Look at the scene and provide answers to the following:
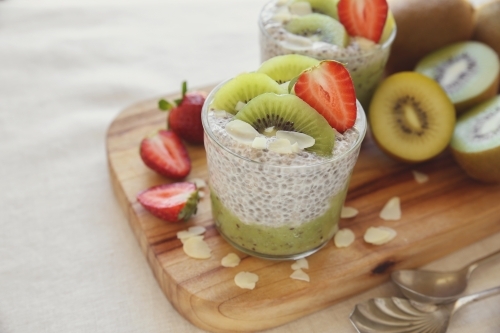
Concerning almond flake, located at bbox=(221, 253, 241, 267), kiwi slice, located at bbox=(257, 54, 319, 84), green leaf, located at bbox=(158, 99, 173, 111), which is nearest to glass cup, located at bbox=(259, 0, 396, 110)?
kiwi slice, located at bbox=(257, 54, 319, 84)

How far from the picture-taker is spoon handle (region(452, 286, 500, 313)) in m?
1.19

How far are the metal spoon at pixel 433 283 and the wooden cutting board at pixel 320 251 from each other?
4cm

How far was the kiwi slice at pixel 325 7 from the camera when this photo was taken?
1.43m

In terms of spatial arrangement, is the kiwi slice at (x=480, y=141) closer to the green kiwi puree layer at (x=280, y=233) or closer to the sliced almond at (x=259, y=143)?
the green kiwi puree layer at (x=280, y=233)

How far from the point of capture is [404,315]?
1.17m


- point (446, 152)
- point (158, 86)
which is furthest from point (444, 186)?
point (158, 86)

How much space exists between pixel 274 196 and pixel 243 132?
0.45 ft

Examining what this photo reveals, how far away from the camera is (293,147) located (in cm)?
105

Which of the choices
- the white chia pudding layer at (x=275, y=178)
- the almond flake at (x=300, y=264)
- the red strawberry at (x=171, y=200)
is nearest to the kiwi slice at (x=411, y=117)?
the white chia pudding layer at (x=275, y=178)

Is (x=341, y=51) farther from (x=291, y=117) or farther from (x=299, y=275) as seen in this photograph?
(x=299, y=275)

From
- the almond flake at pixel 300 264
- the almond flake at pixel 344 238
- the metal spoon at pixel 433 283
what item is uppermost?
the almond flake at pixel 344 238

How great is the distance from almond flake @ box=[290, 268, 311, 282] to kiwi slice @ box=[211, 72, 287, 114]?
352 millimetres

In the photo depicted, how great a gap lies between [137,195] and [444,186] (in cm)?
74

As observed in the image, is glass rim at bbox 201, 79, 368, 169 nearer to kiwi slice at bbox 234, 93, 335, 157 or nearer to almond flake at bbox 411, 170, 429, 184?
kiwi slice at bbox 234, 93, 335, 157
